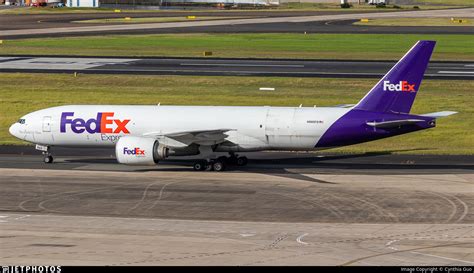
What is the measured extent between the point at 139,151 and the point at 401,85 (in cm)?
1620

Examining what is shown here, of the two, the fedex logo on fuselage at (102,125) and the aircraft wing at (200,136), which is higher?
the fedex logo on fuselage at (102,125)

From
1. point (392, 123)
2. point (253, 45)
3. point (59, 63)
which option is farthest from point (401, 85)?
point (253, 45)

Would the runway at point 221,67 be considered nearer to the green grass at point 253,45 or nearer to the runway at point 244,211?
the green grass at point 253,45

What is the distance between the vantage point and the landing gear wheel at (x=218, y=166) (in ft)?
190

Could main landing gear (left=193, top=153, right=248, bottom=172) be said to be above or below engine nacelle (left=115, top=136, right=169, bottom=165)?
below

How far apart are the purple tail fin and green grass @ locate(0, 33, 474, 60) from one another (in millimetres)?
54162

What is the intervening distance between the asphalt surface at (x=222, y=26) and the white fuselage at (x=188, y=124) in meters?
79.9

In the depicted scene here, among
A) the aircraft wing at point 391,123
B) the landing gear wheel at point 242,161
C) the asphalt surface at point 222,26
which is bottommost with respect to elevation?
the landing gear wheel at point 242,161

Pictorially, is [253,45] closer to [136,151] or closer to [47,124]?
[47,124]

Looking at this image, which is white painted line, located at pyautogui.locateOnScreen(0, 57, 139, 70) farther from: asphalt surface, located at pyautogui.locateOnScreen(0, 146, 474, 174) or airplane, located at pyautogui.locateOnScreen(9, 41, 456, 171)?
airplane, located at pyautogui.locateOnScreen(9, 41, 456, 171)

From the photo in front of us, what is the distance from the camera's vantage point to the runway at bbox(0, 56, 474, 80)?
97438mm

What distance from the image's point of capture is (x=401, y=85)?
185 ft

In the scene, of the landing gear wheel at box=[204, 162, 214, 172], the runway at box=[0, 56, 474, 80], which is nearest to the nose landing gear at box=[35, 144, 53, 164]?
the landing gear wheel at box=[204, 162, 214, 172]

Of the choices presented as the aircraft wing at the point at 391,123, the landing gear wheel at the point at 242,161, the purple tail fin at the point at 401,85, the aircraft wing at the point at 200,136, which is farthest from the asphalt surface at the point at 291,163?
the purple tail fin at the point at 401,85
